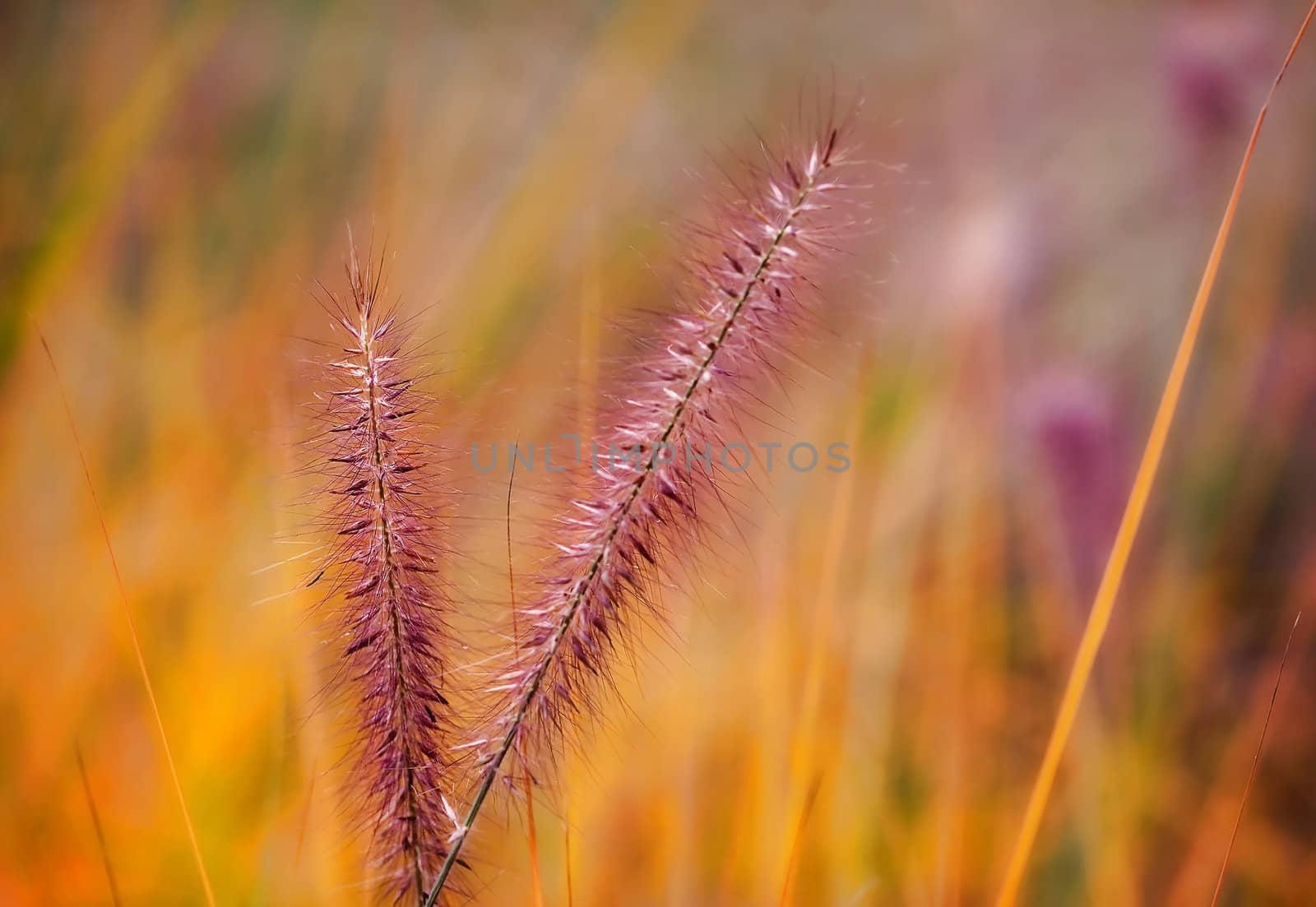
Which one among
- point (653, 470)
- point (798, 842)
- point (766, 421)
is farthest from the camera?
point (766, 421)

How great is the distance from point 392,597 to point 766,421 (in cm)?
37

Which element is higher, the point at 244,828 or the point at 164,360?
the point at 164,360

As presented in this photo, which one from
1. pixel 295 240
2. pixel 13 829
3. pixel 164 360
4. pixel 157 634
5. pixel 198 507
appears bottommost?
pixel 13 829

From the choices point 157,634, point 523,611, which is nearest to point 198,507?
point 157,634

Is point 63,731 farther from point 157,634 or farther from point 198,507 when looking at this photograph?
point 198,507

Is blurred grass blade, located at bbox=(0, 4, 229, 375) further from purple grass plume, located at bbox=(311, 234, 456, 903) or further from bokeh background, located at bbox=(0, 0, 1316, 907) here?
purple grass plume, located at bbox=(311, 234, 456, 903)

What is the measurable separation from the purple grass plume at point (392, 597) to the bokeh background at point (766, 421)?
191 mm

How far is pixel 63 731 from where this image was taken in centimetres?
77

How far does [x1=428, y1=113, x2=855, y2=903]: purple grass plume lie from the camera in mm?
494

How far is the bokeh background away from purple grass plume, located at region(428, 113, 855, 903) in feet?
0.68

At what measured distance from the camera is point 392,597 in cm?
50

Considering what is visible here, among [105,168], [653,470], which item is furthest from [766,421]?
[105,168]

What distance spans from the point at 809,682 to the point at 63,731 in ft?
2.10

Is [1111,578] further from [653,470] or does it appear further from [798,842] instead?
[653,470]
